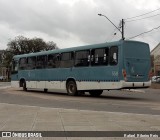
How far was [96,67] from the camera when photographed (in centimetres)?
2258

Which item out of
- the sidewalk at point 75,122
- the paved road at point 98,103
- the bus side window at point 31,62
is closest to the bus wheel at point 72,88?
the paved road at point 98,103

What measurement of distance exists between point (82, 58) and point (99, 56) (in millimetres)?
1814

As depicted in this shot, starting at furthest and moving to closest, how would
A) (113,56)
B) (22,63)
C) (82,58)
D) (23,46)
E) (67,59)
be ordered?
(23,46)
(22,63)
(67,59)
(82,58)
(113,56)

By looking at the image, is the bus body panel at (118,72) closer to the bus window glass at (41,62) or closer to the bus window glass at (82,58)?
the bus window glass at (82,58)

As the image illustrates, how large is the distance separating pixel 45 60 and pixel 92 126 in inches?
736

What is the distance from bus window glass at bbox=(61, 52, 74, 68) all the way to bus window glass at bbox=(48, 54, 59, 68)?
0.70 meters

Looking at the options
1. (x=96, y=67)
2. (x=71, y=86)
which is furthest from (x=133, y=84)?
(x=71, y=86)

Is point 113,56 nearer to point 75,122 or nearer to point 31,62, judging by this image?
point 31,62

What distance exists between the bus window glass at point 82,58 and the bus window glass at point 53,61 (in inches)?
97.6

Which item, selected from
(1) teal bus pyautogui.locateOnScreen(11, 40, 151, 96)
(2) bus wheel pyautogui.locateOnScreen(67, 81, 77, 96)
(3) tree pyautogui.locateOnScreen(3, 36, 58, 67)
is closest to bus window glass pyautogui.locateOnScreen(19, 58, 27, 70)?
(1) teal bus pyautogui.locateOnScreen(11, 40, 151, 96)

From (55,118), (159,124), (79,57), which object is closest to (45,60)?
(79,57)

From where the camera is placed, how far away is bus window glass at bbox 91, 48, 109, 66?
21.9m

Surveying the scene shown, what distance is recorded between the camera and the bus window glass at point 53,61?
26.6 m

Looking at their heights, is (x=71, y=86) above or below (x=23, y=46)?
below
